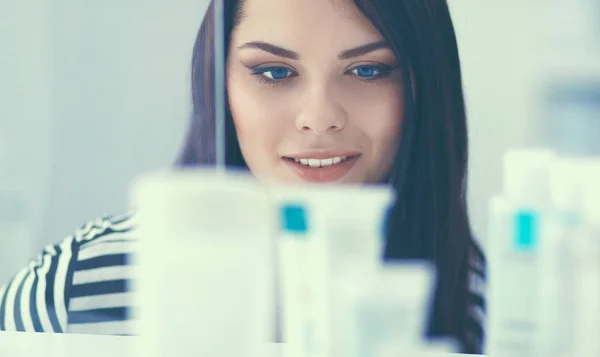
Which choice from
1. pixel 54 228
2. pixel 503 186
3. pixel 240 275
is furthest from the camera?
pixel 54 228

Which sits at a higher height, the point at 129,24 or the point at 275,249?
the point at 129,24

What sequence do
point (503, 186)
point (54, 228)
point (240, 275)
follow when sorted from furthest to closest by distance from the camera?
1. point (54, 228)
2. point (503, 186)
3. point (240, 275)

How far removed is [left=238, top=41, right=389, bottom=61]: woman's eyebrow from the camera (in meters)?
0.81

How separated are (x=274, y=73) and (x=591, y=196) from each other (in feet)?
1.11

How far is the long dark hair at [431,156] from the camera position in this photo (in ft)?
2.65

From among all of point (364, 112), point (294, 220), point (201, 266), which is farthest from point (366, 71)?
point (201, 266)

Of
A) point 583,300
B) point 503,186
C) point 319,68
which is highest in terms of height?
point 319,68

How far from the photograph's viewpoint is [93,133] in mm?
880

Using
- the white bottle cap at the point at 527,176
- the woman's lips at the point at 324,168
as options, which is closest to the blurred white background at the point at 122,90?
the white bottle cap at the point at 527,176

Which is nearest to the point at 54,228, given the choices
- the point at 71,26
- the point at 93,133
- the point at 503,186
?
the point at 93,133

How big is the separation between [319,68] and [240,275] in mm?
266

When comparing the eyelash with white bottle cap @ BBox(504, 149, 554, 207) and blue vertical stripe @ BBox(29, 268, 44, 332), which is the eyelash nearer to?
white bottle cap @ BBox(504, 149, 554, 207)

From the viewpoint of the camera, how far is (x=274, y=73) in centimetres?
83

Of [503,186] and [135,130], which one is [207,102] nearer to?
[135,130]
